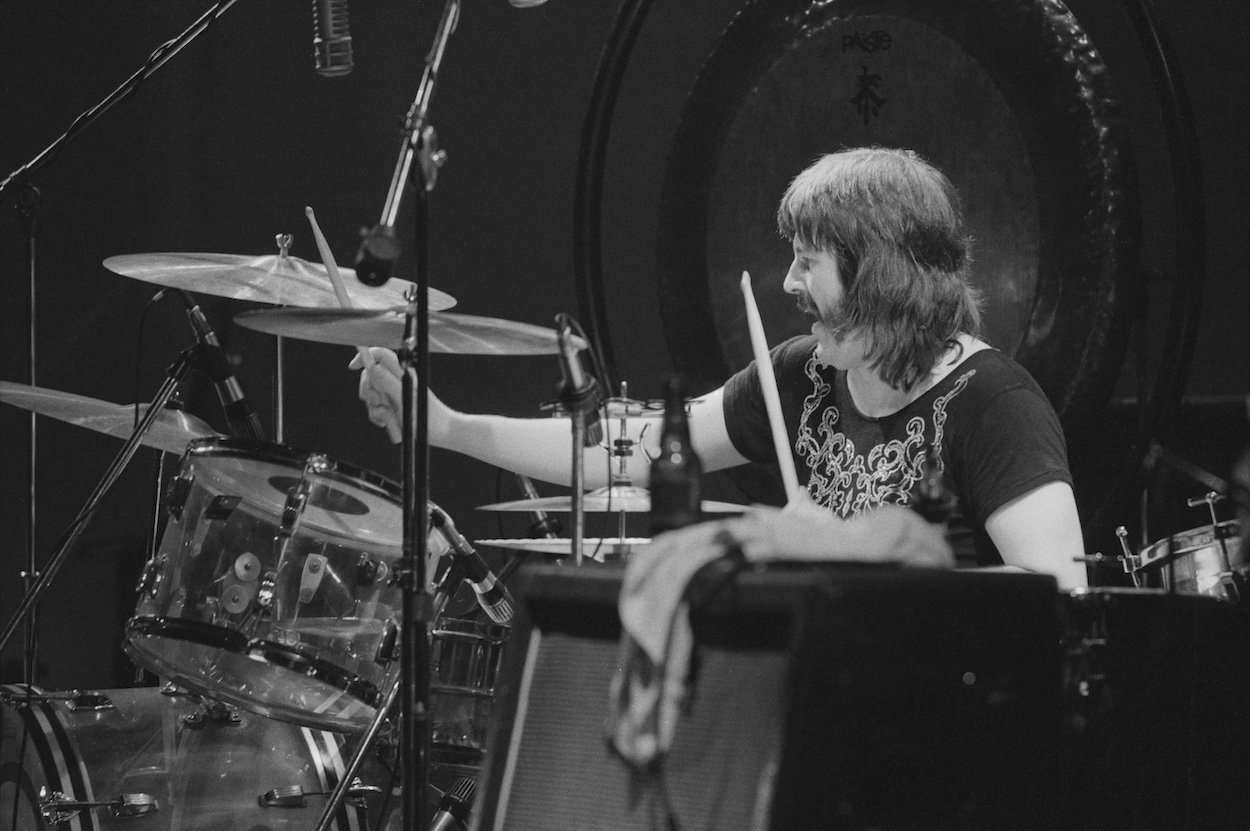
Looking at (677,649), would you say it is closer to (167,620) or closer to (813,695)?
(813,695)

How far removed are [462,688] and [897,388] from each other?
88cm

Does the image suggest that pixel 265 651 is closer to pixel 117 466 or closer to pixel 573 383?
pixel 117 466

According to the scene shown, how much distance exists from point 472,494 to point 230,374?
0.77 m

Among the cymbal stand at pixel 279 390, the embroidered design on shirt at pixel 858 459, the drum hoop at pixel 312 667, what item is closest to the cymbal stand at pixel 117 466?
the cymbal stand at pixel 279 390

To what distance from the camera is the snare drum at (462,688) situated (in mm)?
2232

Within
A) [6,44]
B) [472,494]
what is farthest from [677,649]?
[6,44]

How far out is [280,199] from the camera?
10.5 feet

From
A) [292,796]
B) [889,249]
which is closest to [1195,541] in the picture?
[889,249]

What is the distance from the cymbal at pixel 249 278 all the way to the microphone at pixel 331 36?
18.9 inches

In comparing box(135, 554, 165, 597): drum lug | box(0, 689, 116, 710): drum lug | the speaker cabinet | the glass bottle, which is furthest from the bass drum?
the glass bottle

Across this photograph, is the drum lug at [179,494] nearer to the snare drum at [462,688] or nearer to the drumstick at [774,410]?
the snare drum at [462,688]

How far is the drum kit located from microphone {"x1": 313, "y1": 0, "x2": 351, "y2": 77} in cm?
34

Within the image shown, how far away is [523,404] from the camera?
10.0 ft

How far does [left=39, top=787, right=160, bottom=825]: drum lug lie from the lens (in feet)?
7.02
